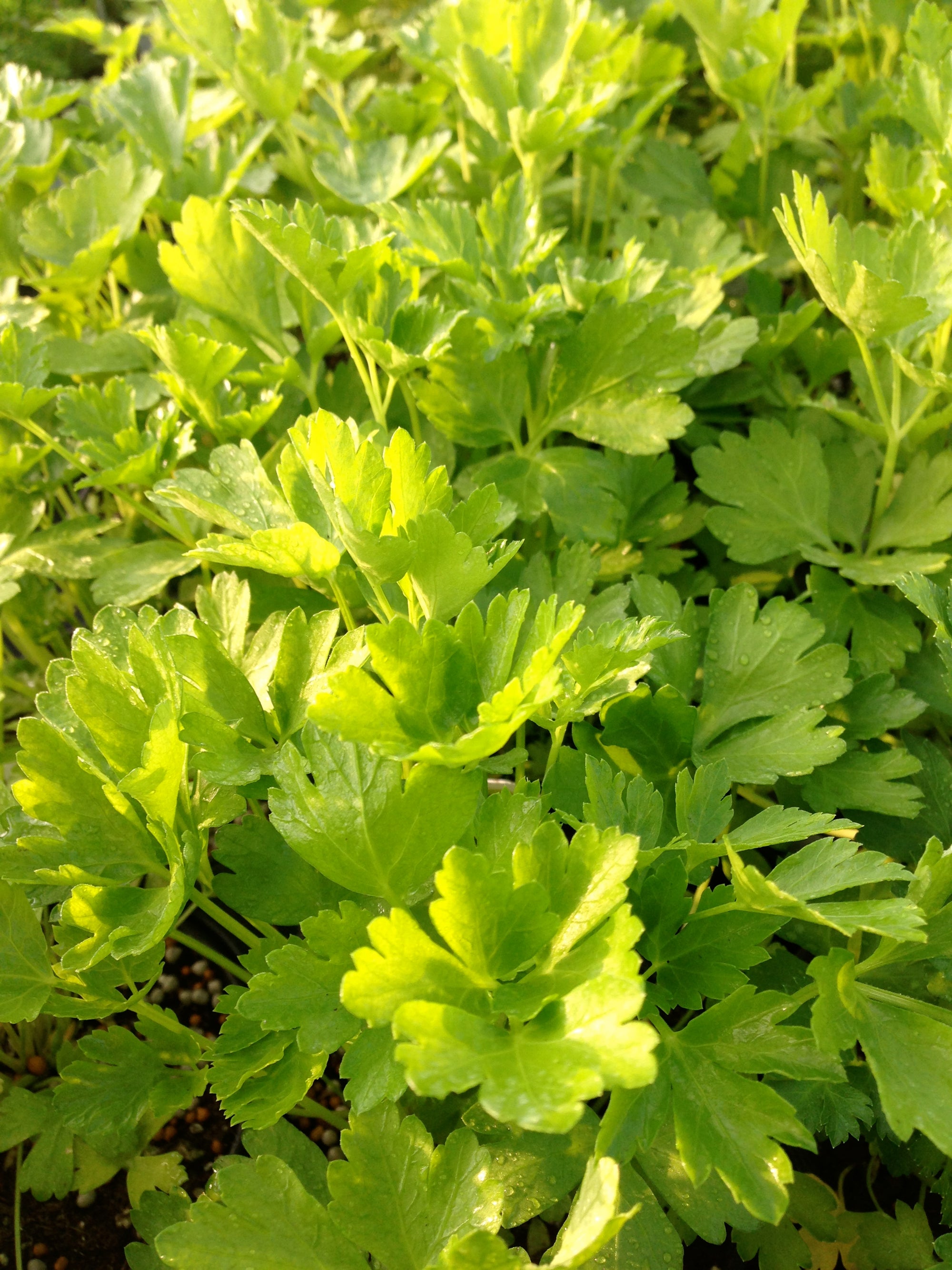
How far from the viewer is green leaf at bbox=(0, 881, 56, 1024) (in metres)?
0.68

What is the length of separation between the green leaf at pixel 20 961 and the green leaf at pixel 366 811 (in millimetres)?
241

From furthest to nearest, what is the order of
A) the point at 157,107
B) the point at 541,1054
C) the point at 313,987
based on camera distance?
the point at 157,107 → the point at 313,987 → the point at 541,1054

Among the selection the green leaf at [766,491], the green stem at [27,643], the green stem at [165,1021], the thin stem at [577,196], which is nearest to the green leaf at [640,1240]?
the green stem at [165,1021]

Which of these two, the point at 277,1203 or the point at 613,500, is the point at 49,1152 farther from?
the point at 613,500

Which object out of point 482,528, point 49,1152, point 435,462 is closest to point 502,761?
point 482,528

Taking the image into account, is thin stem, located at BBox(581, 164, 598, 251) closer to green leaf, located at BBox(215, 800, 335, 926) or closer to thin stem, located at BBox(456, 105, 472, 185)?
thin stem, located at BBox(456, 105, 472, 185)

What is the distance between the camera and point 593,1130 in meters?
0.69

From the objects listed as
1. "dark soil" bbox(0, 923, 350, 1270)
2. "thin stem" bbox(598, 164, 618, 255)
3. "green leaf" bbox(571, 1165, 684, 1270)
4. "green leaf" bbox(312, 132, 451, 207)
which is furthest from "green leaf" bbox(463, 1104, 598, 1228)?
"thin stem" bbox(598, 164, 618, 255)

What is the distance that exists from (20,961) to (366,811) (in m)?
0.31

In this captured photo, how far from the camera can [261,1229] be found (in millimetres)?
627

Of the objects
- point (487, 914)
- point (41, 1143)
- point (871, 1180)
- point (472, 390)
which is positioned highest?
point (472, 390)

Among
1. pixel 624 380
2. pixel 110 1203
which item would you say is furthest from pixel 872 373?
pixel 110 1203

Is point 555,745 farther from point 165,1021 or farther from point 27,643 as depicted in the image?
point 27,643

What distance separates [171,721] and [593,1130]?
41 centimetres
